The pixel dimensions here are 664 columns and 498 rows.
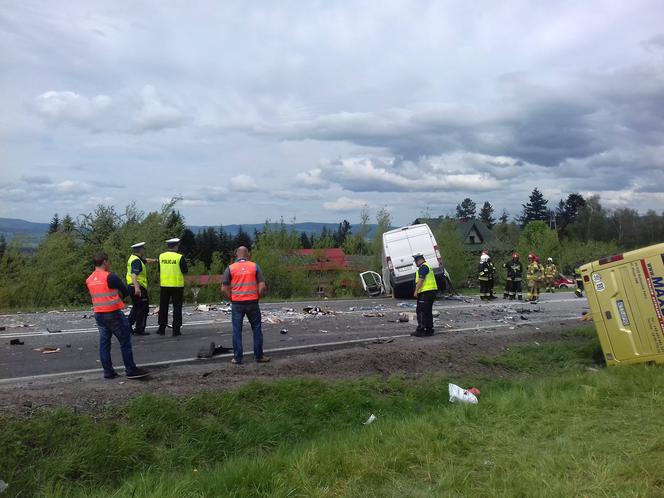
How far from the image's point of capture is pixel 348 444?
5680 millimetres

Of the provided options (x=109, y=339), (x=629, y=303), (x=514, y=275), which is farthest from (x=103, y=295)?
(x=514, y=275)

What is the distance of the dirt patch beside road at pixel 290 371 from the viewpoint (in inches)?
260

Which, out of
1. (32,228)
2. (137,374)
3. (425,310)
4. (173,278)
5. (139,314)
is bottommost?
(137,374)

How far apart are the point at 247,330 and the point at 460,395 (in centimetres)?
574

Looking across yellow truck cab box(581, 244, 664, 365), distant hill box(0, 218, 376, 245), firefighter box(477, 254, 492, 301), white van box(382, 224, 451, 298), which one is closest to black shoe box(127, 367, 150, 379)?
yellow truck cab box(581, 244, 664, 365)

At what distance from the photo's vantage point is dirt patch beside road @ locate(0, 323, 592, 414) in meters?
6.60

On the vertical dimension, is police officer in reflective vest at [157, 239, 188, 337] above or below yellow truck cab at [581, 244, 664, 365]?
above

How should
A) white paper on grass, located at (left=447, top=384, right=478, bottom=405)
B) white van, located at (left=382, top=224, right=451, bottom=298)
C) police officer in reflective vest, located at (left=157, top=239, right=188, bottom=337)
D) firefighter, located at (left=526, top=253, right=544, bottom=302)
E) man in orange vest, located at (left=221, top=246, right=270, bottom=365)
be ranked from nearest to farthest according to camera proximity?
1. white paper on grass, located at (left=447, top=384, right=478, bottom=405)
2. man in orange vest, located at (left=221, top=246, right=270, bottom=365)
3. police officer in reflective vest, located at (left=157, top=239, right=188, bottom=337)
4. white van, located at (left=382, top=224, right=451, bottom=298)
5. firefighter, located at (left=526, top=253, right=544, bottom=302)

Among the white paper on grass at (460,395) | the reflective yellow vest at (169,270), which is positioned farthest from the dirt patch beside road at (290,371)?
the reflective yellow vest at (169,270)

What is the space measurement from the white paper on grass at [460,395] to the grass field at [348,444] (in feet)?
0.69

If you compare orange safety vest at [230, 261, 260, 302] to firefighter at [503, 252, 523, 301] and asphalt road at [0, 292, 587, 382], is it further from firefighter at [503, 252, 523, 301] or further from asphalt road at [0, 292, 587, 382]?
firefighter at [503, 252, 523, 301]

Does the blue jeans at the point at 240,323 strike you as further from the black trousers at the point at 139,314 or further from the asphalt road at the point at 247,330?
the black trousers at the point at 139,314

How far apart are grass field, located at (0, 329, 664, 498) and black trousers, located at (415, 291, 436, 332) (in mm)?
3949

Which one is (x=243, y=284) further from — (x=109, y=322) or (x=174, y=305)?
(x=174, y=305)
